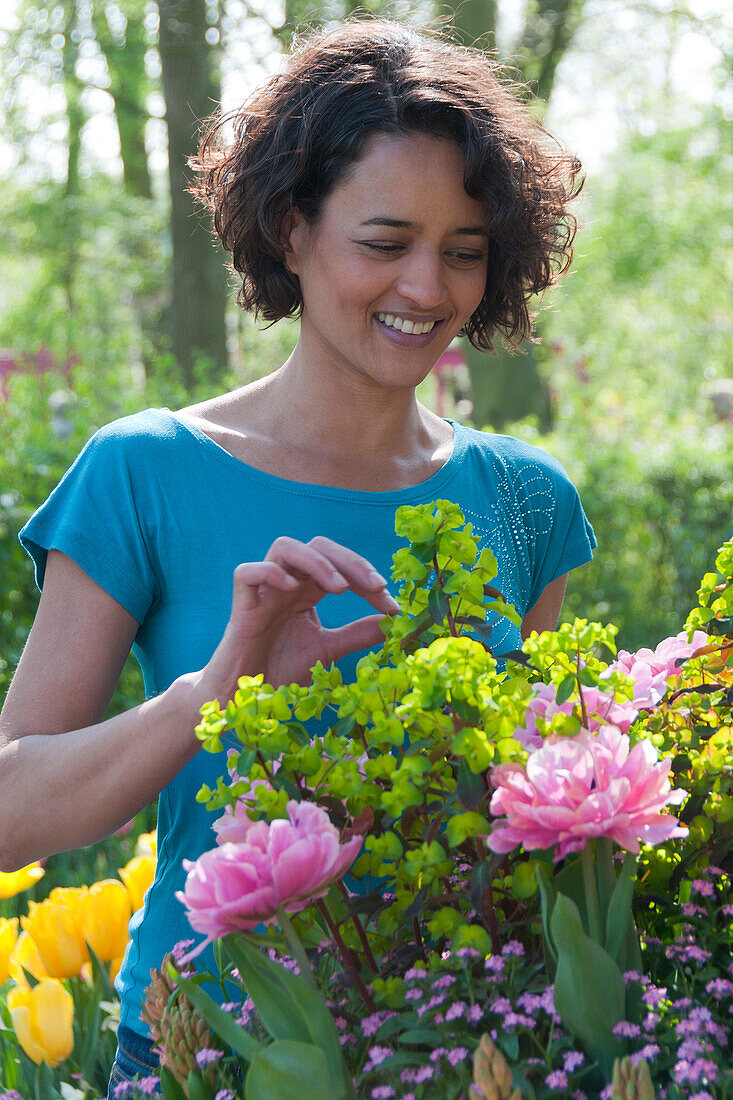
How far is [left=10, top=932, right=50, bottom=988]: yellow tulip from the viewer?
1862 millimetres

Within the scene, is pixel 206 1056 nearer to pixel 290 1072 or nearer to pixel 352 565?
pixel 290 1072

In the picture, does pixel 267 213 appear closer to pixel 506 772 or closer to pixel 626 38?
pixel 506 772

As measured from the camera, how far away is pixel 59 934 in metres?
1.85

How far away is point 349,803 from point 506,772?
0.13 meters

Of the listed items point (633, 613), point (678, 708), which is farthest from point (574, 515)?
point (633, 613)

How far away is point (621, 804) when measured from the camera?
75 cm

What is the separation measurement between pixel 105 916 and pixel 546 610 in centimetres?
91

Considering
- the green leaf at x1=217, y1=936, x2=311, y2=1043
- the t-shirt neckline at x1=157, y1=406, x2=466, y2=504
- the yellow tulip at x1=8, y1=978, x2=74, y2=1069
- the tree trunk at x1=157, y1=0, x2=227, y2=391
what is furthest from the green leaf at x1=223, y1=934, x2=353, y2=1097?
the tree trunk at x1=157, y1=0, x2=227, y2=391

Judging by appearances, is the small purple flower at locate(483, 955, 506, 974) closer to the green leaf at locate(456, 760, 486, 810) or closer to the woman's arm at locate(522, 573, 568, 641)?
the green leaf at locate(456, 760, 486, 810)

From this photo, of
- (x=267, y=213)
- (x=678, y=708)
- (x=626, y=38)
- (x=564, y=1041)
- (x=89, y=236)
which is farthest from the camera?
(x=89, y=236)

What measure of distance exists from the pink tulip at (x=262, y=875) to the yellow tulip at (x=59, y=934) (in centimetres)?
120

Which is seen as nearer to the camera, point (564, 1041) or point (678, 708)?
point (564, 1041)

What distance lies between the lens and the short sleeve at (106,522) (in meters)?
1.45

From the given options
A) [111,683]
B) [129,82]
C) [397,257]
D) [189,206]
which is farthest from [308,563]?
[129,82]
